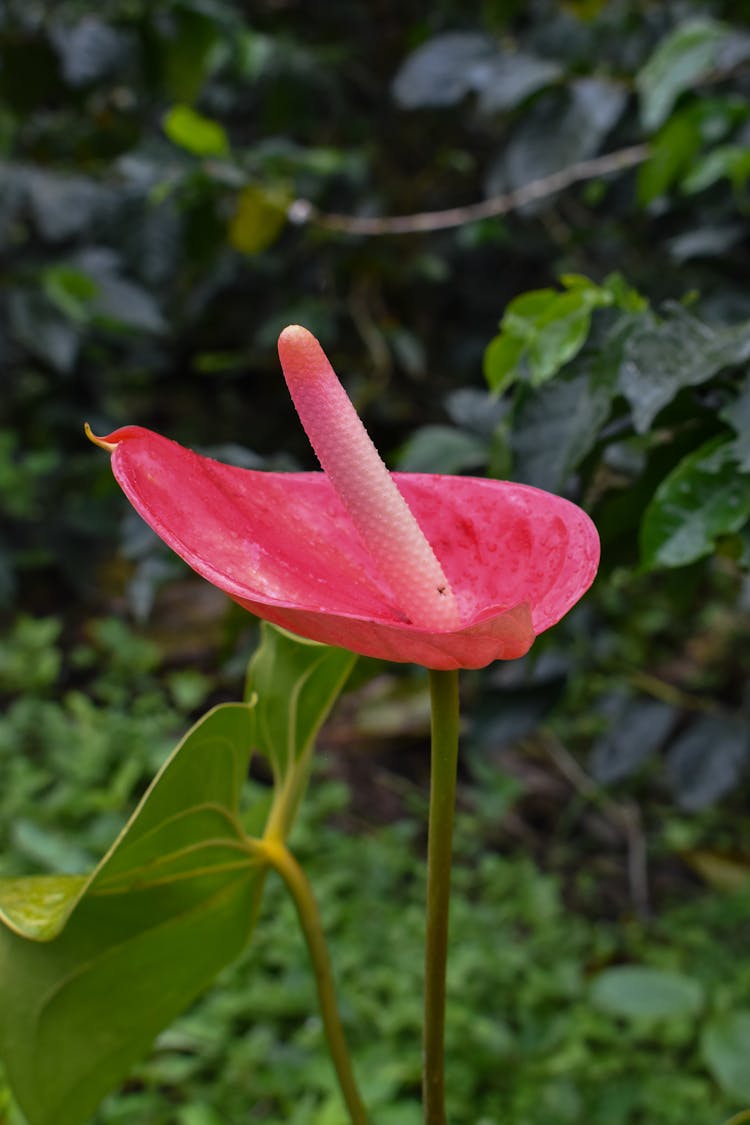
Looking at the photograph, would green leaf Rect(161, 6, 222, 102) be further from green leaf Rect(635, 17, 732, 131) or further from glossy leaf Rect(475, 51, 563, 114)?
green leaf Rect(635, 17, 732, 131)

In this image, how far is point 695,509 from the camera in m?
0.46

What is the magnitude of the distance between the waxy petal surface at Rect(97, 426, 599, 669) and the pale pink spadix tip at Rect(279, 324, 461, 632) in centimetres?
2

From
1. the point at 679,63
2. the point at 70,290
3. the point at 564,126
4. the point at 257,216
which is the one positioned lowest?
the point at 70,290

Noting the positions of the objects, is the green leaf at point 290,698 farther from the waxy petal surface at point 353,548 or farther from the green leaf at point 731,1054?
the green leaf at point 731,1054

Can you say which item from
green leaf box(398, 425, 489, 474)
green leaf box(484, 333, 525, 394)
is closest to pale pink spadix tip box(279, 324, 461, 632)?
green leaf box(484, 333, 525, 394)

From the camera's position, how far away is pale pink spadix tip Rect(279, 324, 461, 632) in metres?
0.37

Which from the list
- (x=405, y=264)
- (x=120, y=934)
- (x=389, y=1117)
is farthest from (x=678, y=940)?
(x=405, y=264)

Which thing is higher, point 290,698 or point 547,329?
point 547,329

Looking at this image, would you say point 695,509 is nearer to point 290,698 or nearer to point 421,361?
point 290,698

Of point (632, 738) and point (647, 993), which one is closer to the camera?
point (647, 993)

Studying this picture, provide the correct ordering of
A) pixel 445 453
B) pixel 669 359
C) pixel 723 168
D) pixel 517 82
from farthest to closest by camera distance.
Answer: pixel 517 82 < pixel 723 168 < pixel 445 453 < pixel 669 359

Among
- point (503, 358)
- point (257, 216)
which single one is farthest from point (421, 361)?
point (503, 358)

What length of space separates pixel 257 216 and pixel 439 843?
1130 millimetres

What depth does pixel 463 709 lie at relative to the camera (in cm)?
190
